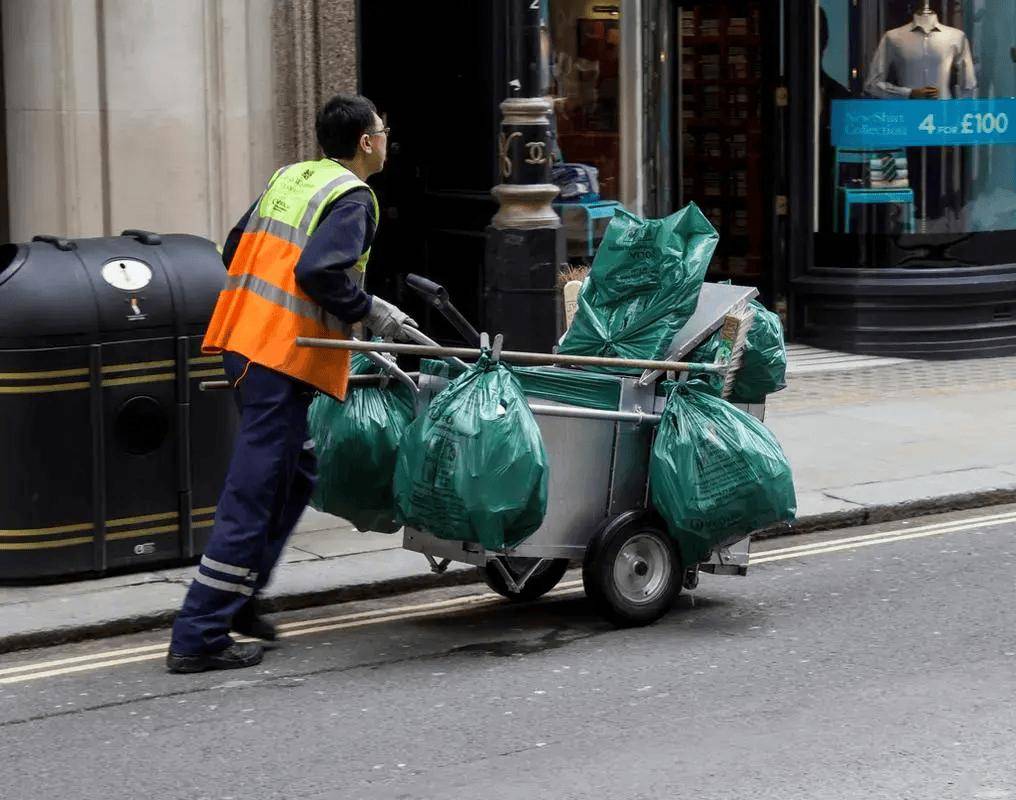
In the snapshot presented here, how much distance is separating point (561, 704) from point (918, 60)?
30.2 ft

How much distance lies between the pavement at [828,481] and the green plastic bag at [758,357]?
143 centimetres

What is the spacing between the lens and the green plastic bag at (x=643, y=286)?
667cm

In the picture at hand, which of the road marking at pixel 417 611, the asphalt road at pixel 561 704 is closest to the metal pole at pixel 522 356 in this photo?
the asphalt road at pixel 561 704

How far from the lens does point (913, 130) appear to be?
13.8 metres

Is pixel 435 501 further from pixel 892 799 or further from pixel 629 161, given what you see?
pixel 629 161

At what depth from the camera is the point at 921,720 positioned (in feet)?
18.2

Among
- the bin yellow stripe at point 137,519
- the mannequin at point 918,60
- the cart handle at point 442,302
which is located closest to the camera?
the cart handle at point 442,302

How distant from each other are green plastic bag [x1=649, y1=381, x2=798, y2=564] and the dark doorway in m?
6.47

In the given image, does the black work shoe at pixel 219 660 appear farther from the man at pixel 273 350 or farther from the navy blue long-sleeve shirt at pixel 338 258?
the navy blue long-sleeve shirt at pixel 338 258

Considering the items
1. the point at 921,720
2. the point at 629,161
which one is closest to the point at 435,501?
the point at 921,720

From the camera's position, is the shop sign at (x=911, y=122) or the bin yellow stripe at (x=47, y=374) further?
the shop sign at (x=911, y=122)

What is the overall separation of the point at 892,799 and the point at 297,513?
8.18 feet

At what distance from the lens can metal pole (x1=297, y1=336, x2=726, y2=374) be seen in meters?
6.00

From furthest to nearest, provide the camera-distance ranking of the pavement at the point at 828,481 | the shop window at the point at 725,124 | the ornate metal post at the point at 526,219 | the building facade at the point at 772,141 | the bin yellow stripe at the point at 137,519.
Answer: the shop window at the point at 725,124 → the building facade at the point at 772,141 → the ornate metal post at the point at 526,219 → the bin yellow stripe at the point at 137,519 → the pavement at the point at 828,481
